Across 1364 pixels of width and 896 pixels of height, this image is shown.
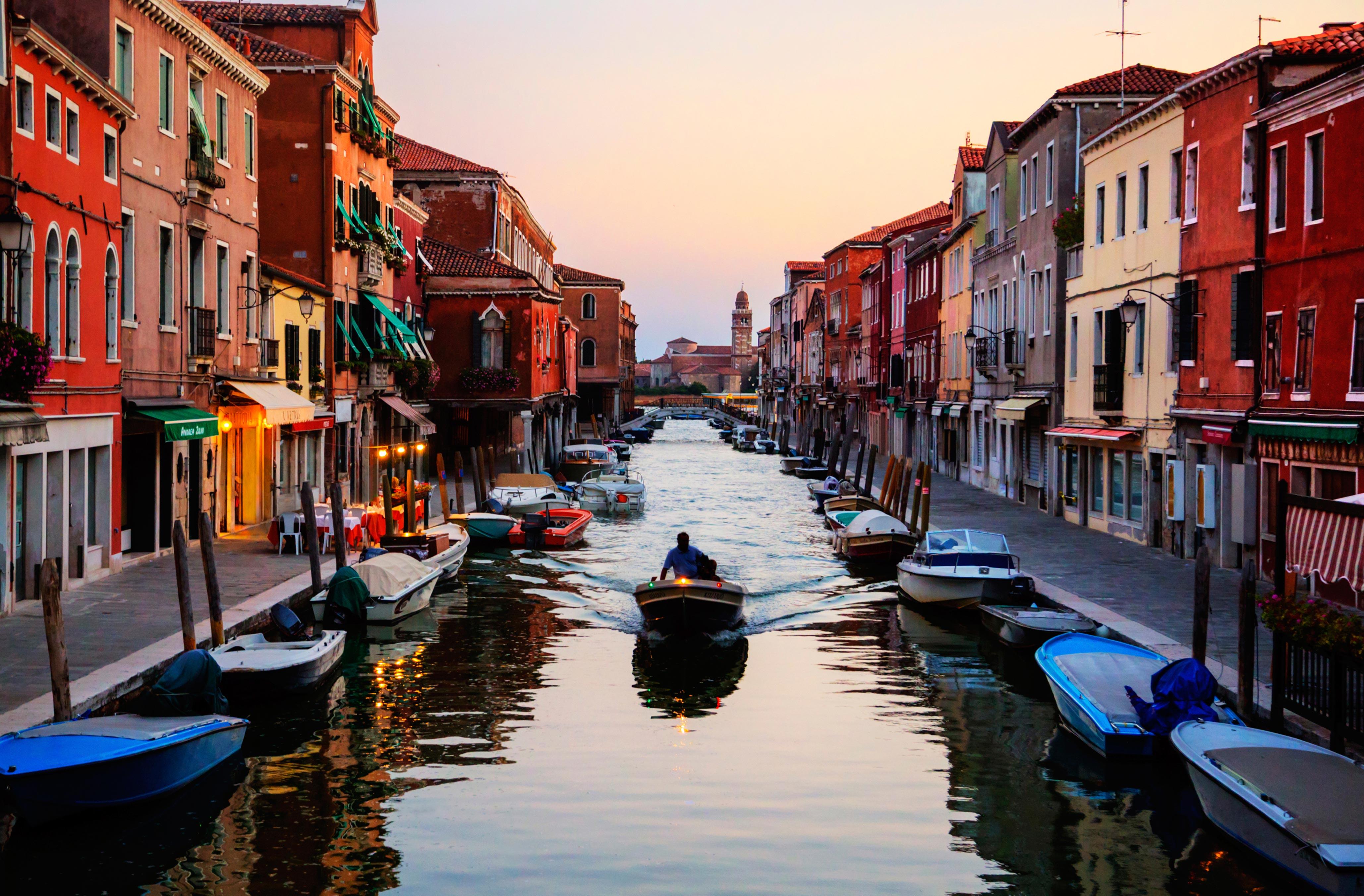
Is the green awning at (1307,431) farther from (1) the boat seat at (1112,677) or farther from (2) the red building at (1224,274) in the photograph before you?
(1) the boat seat at (1112,677)

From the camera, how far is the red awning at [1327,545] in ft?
42.5

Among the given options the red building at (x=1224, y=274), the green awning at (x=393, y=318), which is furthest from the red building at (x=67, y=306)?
the green awning at (x=393, y=318)

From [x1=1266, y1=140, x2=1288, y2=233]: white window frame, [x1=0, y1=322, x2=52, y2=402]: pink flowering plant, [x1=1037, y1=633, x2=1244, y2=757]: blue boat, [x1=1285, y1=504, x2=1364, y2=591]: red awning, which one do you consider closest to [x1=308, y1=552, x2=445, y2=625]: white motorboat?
[x1=0, y1=322, x2=52, y2=402]: pink flowering plant

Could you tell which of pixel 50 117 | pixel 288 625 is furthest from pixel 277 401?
pixel 288 625

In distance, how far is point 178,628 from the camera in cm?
1559

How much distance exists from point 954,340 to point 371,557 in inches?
1192

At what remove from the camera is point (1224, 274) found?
72.3ft

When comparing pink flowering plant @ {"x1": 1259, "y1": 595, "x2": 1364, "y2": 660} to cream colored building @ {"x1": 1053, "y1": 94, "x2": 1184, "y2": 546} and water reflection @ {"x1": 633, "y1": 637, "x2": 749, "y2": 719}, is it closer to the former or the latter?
water reflection @ {"x1": 633, "y1": 637, "x2": 749, "y2": 719}

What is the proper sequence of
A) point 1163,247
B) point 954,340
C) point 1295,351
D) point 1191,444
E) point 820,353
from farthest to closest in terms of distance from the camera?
point 820,353
point 954,340
point 1163,247
point 1191,444
point 1295,351

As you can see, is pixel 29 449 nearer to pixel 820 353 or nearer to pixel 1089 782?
pixel 1089 782

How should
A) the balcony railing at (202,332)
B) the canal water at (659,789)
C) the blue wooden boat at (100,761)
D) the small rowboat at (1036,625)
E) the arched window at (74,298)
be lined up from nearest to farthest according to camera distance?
the canal water at (659,789)
the blue wooden boat at (100,761)
the small rowboat at (1036,625)
the arched window at (74,298)
the balcony railing at (202,332)

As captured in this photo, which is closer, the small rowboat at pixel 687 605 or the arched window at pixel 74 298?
the arched window at pixel 74 298

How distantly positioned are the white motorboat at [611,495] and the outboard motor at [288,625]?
2464 cm

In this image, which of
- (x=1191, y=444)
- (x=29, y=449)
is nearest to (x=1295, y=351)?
(x=1191, y=444)
